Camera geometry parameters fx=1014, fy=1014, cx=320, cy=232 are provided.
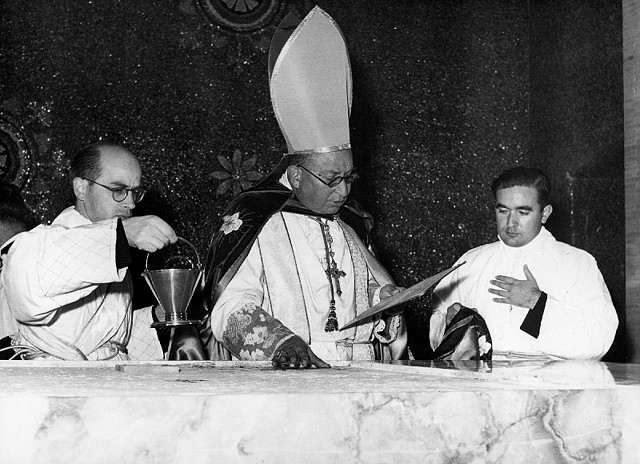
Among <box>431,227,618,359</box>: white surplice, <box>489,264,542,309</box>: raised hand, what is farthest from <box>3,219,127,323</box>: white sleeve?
<box>489,264,542,309</box>: raised hand

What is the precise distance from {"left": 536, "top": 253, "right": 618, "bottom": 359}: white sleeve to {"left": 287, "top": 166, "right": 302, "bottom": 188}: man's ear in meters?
1.22

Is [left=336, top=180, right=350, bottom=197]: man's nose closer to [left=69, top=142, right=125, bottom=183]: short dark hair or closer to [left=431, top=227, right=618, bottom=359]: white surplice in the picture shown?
[left=431, top=227, right=618, bottom=359]: white surplice

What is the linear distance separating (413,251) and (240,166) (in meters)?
1.16

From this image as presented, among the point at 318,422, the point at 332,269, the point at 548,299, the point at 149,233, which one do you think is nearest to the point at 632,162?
the point at 548,299

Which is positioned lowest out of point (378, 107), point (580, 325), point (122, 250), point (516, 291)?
point (580, 325)

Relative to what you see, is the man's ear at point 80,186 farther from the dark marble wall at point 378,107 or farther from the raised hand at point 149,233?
the dark marble wall at point 378,107

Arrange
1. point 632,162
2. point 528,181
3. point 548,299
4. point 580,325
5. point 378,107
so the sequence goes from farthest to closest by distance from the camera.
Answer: point 378,107
point 632,162
point 528,181
point 548,299
point 580,325

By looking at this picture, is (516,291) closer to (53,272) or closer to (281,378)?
(53,272)

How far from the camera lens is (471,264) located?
4.65 meters

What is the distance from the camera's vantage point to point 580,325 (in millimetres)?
4184

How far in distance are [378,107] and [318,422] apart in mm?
4374

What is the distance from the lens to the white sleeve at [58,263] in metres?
3.13

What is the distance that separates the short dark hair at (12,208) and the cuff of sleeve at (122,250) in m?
1.57

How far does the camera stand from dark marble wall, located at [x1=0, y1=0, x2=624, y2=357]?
5.51m
